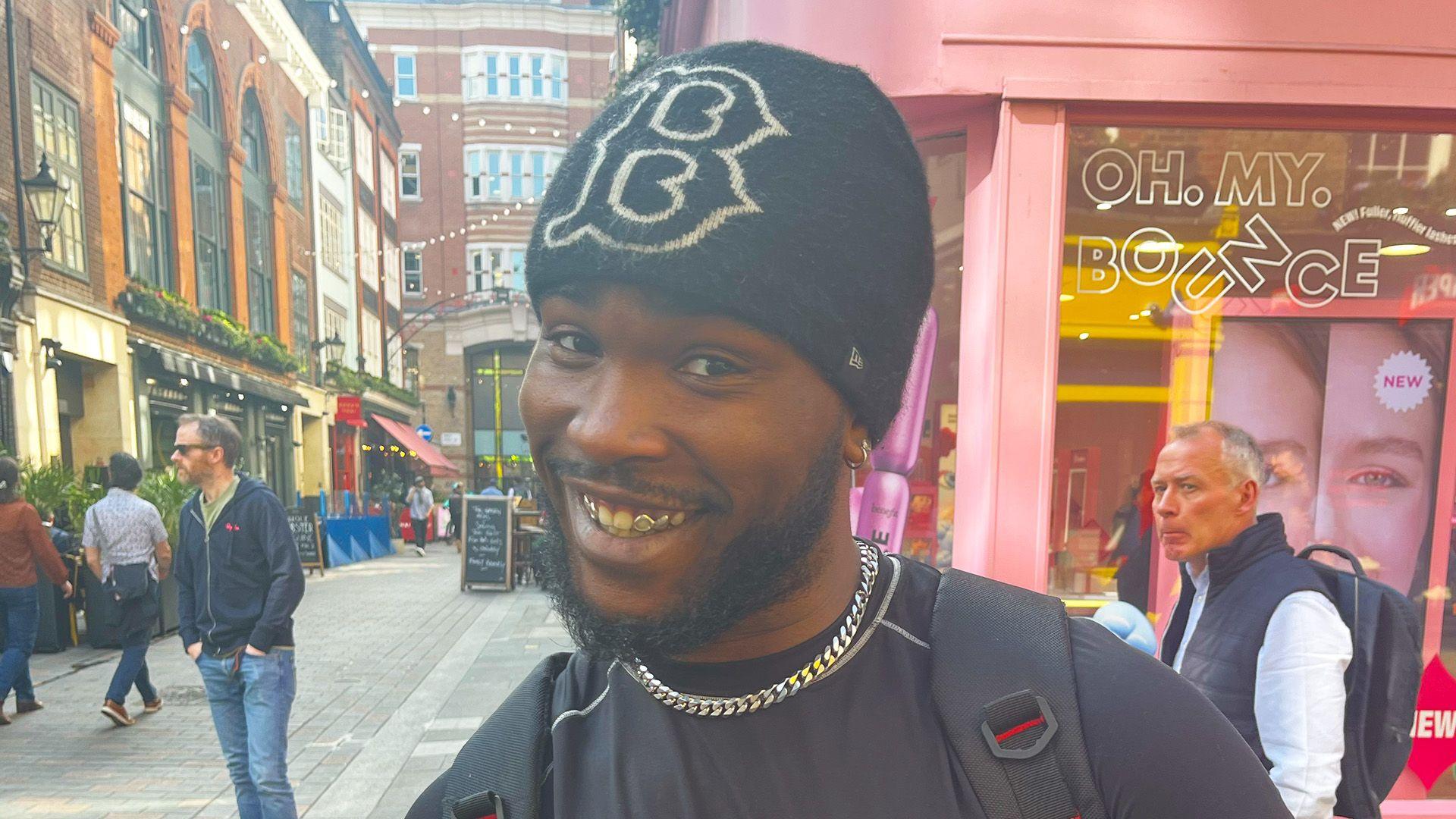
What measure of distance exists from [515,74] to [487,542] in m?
26.6

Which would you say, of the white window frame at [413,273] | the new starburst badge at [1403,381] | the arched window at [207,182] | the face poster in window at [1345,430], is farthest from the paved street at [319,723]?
the white window frame at [413,273]

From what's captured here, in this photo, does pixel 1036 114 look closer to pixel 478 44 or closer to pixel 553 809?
pixel 553 809

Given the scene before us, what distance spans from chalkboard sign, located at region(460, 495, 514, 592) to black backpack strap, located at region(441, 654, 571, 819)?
10614mm

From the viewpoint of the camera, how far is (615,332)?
0.97 metres

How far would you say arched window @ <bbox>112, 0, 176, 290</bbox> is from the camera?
13039 millimetres

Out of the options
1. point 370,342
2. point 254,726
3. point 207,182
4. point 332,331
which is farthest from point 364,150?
point 254,726

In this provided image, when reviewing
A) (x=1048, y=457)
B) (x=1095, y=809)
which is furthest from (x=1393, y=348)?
(x=1095, y=809)

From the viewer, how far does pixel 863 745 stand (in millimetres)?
982

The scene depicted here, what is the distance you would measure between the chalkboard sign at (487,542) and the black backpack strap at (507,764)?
34.8 ft

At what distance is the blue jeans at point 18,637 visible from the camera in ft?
18.2

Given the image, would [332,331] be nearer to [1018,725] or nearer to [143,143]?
[143,143]

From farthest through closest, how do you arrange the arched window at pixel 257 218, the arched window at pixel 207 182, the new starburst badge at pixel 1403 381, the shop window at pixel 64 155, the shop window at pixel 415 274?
the shop window at pixel 415 274 < the arched window at pixel 257 218 < the arched window at pixel 207 182 < the shop window at pixel 64 155 < the new starburst badge at pixel 1403 381

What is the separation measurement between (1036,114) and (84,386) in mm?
13461

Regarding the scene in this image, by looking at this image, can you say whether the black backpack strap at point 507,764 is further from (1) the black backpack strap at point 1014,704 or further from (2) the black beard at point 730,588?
(1) the black backpack strap at point 1014,704
